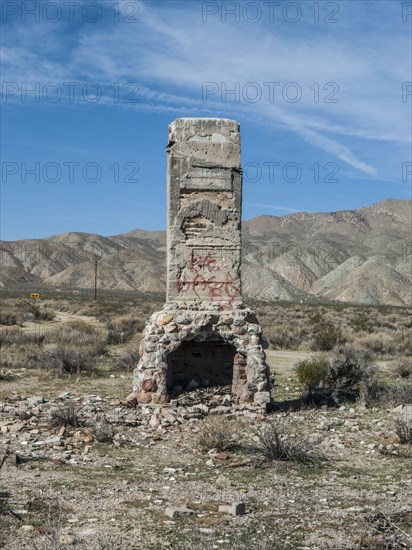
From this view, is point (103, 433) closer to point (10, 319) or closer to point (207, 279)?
point (207, 279)

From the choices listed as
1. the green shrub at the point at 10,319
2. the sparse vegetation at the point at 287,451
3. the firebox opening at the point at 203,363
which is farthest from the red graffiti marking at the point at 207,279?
the green shrub at the point at 10,319

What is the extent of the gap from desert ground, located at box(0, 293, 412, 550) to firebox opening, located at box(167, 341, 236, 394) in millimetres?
438

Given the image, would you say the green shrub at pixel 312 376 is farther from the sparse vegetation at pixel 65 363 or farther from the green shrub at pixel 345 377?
the sparse vegetation at pixel 65 363

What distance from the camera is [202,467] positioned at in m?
7.45

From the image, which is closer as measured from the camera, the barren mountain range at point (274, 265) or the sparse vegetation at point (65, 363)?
the sparse vegetation at point (65, 363)

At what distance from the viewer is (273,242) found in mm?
110875

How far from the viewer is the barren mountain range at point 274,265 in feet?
252

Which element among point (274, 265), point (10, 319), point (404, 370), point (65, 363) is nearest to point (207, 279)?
point (65, 363)

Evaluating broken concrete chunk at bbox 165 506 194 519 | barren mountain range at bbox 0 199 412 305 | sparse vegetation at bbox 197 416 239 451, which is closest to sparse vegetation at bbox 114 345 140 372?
sparse vegetation at bbox 197 416 239 451

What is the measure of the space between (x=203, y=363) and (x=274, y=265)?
82514mm

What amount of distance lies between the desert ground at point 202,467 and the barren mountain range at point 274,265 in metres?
62.1

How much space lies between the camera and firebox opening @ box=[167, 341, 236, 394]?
457 inches

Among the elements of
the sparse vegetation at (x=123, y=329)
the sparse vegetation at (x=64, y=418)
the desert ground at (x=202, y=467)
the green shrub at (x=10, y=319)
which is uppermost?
the green shrub at (x=10, y=319)

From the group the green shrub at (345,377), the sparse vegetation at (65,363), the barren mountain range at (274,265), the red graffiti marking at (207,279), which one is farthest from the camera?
the barren mountain range at (274,265)
